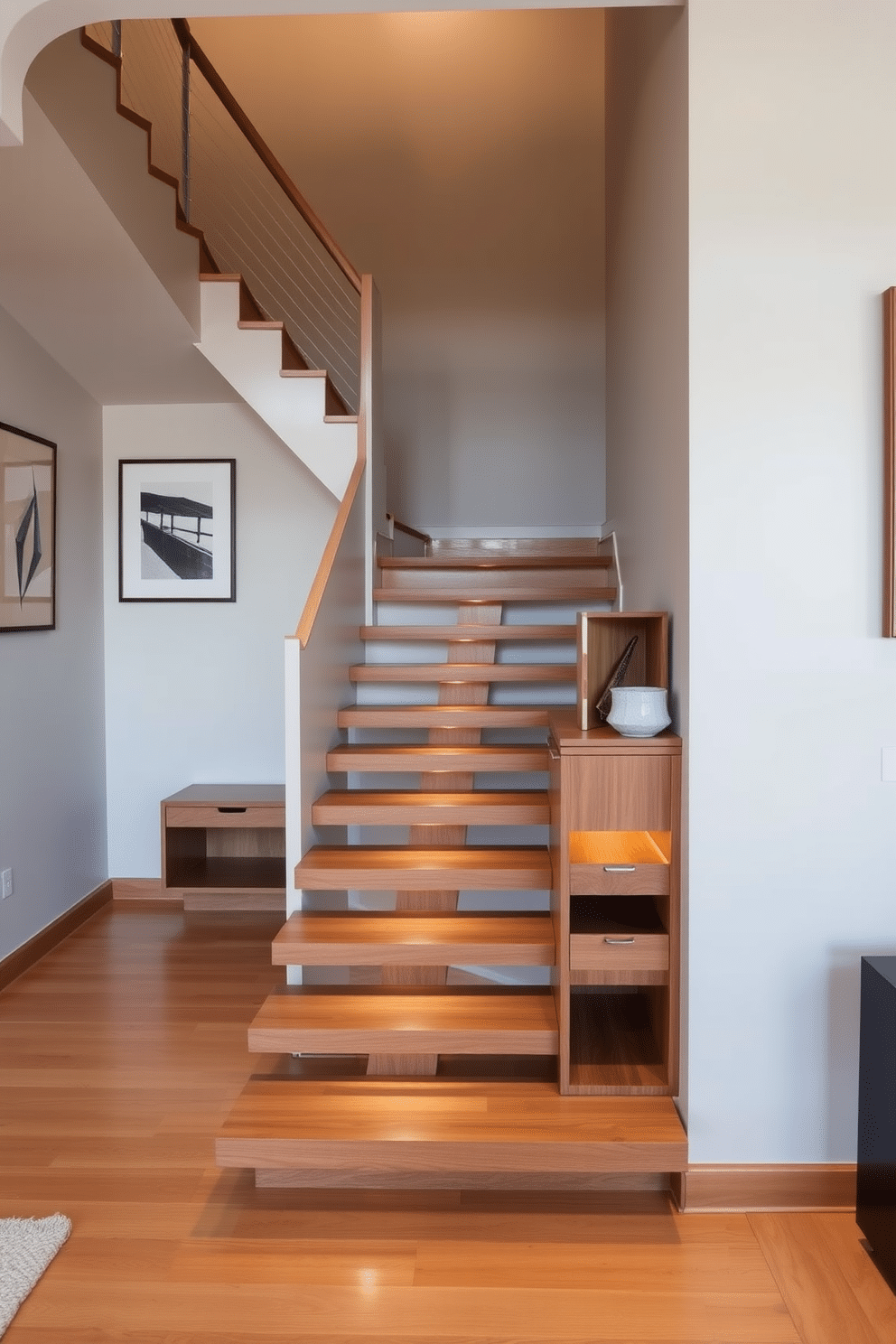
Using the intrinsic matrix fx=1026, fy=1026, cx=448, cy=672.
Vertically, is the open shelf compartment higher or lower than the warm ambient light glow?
lower

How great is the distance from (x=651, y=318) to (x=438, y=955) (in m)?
2.01

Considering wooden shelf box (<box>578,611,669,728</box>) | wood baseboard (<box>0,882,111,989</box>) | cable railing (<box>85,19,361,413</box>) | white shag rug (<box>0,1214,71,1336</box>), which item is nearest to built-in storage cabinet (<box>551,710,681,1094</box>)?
wooden shelf box (<box>578,611,669,728</box>)

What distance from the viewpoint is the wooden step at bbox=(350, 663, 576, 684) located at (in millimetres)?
3955

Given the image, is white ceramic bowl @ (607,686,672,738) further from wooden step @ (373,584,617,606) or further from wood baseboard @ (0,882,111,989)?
wood baseboard @ (0,882,111,989)

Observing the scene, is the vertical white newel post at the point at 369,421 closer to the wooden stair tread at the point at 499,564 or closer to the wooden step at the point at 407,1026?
the wooden stair tread at the point at 499,564

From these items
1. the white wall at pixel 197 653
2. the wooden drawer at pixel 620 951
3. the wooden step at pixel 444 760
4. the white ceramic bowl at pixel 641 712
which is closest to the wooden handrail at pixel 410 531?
the white wall at pixel 197 653

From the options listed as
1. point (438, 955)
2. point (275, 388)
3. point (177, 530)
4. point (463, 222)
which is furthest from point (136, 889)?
point (463, 222)

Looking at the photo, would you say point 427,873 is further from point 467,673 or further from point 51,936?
point 51,936

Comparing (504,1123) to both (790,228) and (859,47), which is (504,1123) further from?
(859,47)

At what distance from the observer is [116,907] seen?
5020 mm

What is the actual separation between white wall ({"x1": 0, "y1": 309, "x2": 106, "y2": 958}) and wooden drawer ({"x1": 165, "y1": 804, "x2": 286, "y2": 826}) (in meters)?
0.47

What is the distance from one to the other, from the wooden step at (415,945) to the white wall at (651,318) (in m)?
0.51

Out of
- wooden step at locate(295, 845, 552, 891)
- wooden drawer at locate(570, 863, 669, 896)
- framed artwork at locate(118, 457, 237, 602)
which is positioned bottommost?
wooden step at locate(295, 845, 552, 891)

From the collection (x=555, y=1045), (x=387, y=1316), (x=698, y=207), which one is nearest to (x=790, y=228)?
(x=698, y=207)
